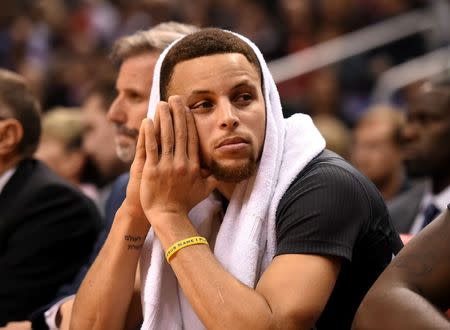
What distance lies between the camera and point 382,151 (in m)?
5.83

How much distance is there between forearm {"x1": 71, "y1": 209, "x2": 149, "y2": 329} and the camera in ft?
8.55

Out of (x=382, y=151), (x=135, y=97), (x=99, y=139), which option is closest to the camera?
(x=135, y=97)

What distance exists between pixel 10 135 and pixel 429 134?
7.51ft

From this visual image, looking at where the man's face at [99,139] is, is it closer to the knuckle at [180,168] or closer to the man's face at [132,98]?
the man's face at [132,98]

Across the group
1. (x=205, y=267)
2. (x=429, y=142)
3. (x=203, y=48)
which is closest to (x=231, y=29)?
(x=429, y=142)

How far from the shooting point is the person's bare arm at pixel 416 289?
6.25 feet

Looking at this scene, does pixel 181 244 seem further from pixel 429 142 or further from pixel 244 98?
pixel 429 142

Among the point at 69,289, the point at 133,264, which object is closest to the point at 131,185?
the point at 133,264

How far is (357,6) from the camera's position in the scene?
8180mm

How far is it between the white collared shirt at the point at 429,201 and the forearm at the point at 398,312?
7.33 ft

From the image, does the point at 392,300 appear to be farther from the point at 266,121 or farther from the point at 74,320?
the point at 74,320

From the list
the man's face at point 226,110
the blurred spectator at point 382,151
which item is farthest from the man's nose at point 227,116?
the blurred spectator at point 382,151

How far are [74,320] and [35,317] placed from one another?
0.45m

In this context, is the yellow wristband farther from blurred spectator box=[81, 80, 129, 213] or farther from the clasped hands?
blurred spectator box=[81, 80, 129, 213]
